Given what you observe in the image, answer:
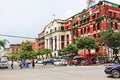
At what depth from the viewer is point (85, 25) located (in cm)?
6769

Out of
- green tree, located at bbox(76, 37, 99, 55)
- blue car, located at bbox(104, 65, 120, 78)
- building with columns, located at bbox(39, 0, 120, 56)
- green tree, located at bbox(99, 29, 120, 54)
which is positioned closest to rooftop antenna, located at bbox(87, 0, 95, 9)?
building with columns, located at bbox(39, 0, 120, 56)

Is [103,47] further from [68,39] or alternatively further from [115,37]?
[68,39]

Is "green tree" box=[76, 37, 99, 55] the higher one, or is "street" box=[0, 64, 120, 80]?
"green tree" box=[76, 37, 99, 55]

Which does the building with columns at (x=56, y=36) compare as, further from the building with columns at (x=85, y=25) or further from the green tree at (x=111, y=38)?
the green tree at (x=111, y=38)

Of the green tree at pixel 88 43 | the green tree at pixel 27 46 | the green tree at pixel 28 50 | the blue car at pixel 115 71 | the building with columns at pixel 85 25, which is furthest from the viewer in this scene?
the green tree at pixel 28 50

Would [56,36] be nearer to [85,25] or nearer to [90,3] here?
[85,25]

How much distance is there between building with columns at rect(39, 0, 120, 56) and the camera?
60781 mm

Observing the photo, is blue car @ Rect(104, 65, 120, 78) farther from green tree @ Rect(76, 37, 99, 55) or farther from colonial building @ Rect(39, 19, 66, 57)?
colonial building @ Rect(39, 19, 66, 57)

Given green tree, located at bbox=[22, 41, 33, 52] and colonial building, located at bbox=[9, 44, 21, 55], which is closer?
green tree, located at bbox=[22, 41, 33, 52]

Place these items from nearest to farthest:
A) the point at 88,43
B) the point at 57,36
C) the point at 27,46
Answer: the point at 88,43
the point at 57,36
the point at 27,46

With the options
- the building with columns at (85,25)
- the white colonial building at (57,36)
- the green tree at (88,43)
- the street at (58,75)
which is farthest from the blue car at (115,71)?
the white colonial building at (57,36)

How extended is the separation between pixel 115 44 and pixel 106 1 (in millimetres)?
13796

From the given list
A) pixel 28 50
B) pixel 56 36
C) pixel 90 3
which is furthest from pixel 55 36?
pixel 90 3

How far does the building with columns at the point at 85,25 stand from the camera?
6078 centimetres
